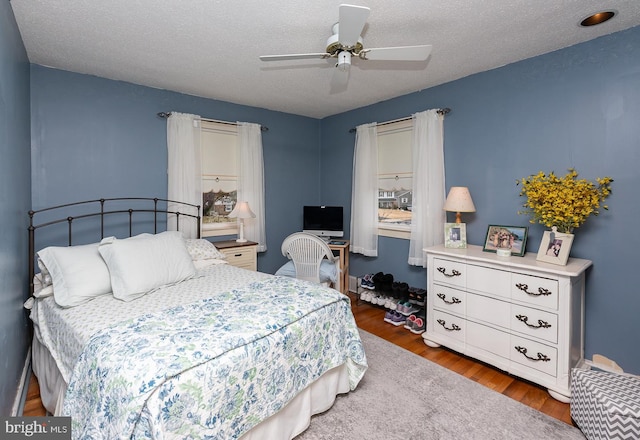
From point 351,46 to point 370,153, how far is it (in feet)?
7.05

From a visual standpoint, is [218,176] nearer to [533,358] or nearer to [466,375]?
[466,375]

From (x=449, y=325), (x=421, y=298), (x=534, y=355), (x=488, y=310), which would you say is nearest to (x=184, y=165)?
(x=421, y=298)

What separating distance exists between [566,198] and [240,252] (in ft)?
10.1

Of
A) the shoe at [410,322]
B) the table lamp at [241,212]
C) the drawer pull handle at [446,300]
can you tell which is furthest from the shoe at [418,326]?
the table lamp at [241,212]

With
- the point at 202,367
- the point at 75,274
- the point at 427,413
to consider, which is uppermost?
the point at 75,274

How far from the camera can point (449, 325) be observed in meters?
2.77

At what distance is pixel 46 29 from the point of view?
2.15 metres

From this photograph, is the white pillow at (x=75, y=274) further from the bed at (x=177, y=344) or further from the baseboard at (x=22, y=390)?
the baseboard at (x=22, y=390)

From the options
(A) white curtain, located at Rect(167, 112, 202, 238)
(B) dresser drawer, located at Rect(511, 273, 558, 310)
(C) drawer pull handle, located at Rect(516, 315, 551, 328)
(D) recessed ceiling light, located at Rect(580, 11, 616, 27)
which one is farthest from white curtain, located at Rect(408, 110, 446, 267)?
(A) white curtain, located at Rect(167, 112, 202, 238)

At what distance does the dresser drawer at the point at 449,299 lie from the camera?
2.69 meters

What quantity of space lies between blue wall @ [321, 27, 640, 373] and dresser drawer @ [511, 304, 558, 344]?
531mm

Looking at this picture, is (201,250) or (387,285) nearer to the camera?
(201,250)

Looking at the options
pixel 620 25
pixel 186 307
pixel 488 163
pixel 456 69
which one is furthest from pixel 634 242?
pixel 186 307

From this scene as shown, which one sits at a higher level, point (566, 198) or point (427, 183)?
point (427, 183)
